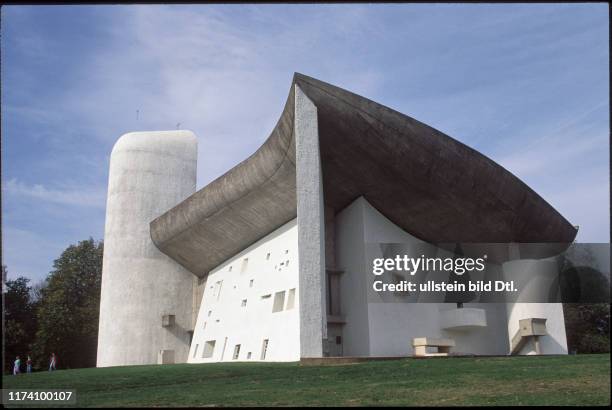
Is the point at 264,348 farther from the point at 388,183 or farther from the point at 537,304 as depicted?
the point at 537,304

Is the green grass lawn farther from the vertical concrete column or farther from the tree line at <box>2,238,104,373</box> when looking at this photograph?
the tree line at <box>2,238,104,373</box>

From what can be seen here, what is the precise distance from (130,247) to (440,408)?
23.6 m

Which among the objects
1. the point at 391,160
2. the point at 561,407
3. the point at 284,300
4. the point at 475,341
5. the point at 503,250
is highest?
the point at 391,160

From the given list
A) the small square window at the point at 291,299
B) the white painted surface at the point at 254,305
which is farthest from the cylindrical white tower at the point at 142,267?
the small square window at the point at 291,299

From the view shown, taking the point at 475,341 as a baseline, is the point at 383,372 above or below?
below

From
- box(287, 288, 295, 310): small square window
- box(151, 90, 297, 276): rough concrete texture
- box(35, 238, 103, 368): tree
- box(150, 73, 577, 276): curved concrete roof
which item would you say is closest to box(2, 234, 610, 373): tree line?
box(35, 238, 103, 368): tree

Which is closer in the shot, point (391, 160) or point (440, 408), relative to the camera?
point (440, 408)

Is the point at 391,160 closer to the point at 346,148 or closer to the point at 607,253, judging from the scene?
the point at 346,148

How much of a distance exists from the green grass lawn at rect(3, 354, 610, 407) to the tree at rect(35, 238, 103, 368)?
23.4 m

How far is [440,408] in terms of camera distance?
23.7ft

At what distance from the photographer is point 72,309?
36.4 m

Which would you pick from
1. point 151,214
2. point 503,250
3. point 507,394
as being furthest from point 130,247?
point 507,394

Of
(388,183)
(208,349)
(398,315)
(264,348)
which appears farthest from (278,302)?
(208,349)

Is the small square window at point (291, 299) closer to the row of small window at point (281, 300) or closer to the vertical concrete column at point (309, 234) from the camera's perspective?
the row of small window at point (281, 300)
